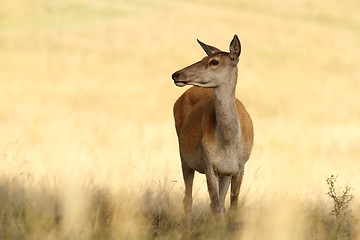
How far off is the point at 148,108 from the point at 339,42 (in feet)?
70.3

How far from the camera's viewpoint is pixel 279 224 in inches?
301

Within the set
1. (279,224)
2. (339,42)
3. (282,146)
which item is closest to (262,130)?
(282,146)

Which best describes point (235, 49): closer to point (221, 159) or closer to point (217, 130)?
point (217, 130)

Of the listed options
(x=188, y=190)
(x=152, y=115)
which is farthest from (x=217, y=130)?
(x=152, y=115)

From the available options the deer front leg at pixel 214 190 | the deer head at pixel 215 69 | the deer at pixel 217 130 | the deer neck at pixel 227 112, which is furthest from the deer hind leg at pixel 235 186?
the deer head at pixel 215 69

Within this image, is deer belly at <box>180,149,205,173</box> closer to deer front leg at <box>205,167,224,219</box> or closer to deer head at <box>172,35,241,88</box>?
deer front leg at <box>205,167,224,219</box>

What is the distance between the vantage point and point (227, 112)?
9148 millimetres

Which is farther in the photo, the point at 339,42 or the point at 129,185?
the point at 339,42

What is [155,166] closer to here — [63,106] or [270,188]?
[270,188]

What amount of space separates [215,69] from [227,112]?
43cm

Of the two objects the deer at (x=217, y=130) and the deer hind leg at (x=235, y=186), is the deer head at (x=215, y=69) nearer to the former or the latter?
the deer at (x=217, y=130)

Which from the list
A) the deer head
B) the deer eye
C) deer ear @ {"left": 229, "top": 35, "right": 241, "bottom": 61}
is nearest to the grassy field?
the deer head

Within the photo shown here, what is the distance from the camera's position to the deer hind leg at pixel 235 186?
9555 mm

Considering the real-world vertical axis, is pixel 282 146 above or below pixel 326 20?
below
